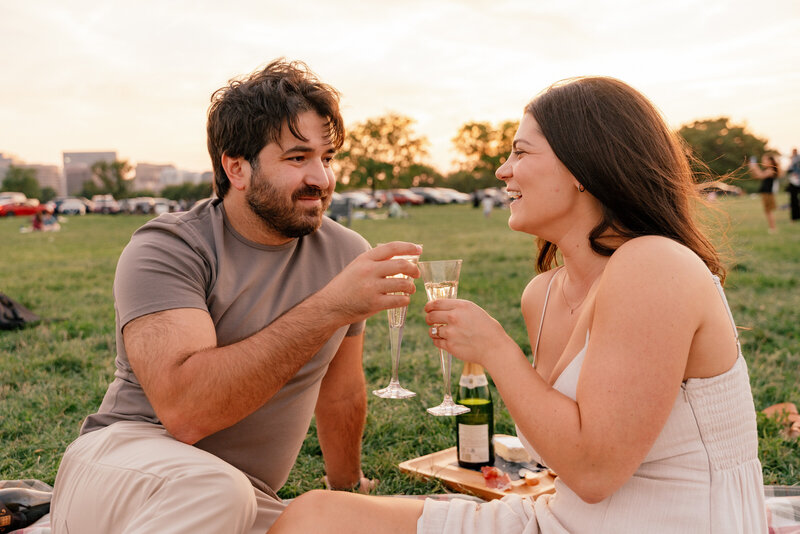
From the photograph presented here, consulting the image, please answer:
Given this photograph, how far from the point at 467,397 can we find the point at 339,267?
1.23m

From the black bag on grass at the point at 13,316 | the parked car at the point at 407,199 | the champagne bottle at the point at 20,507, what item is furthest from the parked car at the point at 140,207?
the champagne bottle at the point at 20,507

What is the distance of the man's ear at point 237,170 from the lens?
302cm

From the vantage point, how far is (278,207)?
2949 mm

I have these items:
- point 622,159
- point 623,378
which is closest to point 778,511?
point 623,378

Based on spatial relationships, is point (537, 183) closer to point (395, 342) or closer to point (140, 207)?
point (395, 342)

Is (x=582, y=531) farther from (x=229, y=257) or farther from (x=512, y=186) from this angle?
(x=229, y=257)

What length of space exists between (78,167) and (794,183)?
579ft

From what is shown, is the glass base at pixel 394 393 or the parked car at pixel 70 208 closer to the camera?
the glass base at pixel 394 393

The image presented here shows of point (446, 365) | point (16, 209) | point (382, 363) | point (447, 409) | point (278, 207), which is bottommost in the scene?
point (16, 209)

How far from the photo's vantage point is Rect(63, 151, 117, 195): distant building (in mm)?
162125

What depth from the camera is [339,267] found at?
3.30 metres

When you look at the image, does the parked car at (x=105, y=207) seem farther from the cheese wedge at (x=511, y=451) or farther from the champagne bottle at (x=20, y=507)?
the cheese wedge at (x=511, y=451)

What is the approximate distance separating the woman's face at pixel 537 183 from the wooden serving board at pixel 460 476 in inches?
65.7

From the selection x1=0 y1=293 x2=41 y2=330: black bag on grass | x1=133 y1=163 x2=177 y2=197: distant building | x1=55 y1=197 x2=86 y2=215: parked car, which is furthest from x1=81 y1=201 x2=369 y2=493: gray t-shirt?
x1=133 y1=163 x2=177 y2=197: distant building
